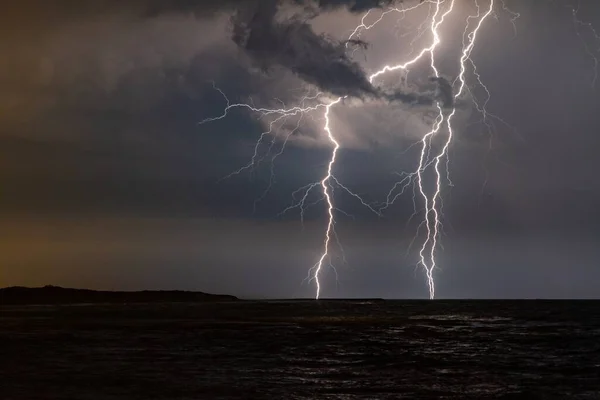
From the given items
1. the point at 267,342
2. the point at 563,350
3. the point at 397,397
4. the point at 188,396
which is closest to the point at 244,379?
the point at 188,396

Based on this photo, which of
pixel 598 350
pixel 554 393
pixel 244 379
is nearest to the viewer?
pixel 554 393

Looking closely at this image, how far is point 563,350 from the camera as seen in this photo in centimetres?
2798

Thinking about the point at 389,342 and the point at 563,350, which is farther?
the point at 389,342

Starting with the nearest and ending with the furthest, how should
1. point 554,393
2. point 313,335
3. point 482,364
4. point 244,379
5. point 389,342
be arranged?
point 554,393, point 244,379, point 482,364, point 389,342, point 313,335

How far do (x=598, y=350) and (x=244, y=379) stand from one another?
15.9 m

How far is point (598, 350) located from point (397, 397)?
15244 mm

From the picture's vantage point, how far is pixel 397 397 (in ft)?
52.6

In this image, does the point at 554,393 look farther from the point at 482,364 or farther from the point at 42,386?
the point at 42,386

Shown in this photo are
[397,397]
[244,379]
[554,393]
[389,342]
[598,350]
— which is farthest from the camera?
[389,342]

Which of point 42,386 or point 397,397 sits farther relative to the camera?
point 42,386

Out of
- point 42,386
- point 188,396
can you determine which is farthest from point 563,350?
point 42,386

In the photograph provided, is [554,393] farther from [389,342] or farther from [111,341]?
[111,341]

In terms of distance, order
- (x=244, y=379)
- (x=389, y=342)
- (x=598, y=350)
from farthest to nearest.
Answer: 1. (x=389, y=342)
2. (x=598, y=350)
3. (x=244, y=379)

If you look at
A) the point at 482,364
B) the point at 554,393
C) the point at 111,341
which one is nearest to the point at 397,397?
the point at 554,393
